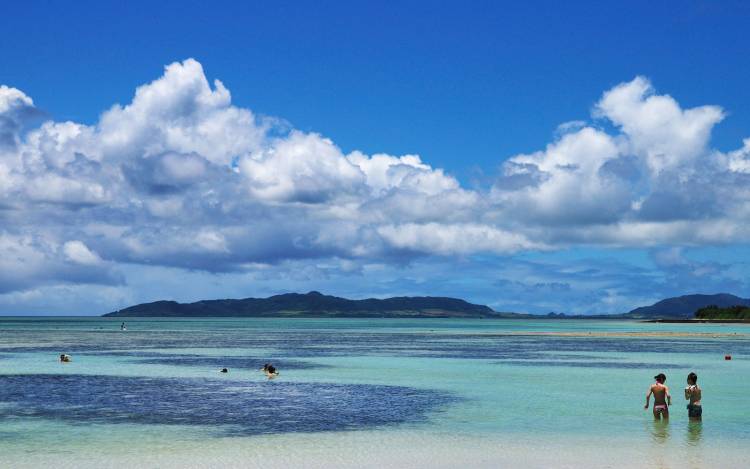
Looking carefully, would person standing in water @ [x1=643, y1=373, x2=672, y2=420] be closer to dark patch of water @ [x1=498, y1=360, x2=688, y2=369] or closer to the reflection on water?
the reflection on water

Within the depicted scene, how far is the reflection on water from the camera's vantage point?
3092 centimetres

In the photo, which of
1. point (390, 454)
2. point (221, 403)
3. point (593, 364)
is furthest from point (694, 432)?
point (593, 364)

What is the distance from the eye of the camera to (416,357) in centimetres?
8188

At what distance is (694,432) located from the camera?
33062 millimetres

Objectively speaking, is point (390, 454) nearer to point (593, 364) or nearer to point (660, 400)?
point (660, 400)

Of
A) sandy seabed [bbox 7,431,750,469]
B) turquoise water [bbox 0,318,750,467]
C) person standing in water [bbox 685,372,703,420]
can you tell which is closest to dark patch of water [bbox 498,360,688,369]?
turquoise water [bbox 0,318,750,467]

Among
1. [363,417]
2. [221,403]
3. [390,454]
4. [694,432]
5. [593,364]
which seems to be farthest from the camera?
[593,364]

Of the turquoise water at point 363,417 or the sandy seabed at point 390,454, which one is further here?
the turquoise water at point 363,417

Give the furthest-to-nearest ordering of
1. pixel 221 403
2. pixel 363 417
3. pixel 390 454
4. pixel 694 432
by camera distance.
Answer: pixel 221 403 → pixel 363 417 → pixel 694 432 → pixel 390 454

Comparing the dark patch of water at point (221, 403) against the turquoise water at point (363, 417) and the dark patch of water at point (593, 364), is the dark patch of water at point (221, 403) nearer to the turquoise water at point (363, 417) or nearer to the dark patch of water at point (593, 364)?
the turquoise water at point (363, 417)

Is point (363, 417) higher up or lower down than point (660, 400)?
lower down

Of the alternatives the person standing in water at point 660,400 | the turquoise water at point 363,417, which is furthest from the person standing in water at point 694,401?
the person standing in water at point 660,400

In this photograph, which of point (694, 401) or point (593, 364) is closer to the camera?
point (694, 401)

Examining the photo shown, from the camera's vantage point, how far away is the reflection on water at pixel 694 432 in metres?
30.9
